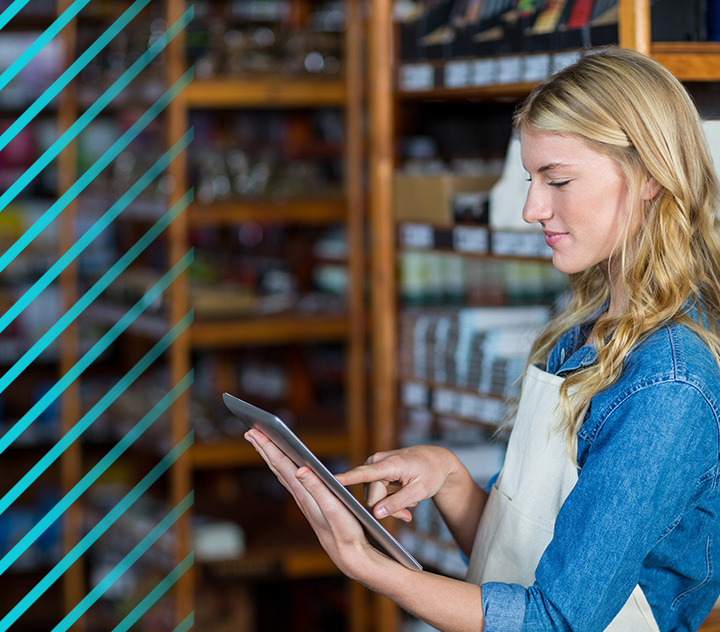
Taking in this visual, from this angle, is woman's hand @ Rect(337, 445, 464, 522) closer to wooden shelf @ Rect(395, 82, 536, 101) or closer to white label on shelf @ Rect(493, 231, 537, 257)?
white label on shelf @ Rect(493, 231, 537, 257)

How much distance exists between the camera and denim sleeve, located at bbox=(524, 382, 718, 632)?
1.04m

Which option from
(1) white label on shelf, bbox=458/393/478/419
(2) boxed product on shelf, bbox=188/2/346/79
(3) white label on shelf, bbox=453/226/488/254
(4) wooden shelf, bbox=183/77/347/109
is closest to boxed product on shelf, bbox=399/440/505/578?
(1) white label on shelf, bbox=458/393/478/419

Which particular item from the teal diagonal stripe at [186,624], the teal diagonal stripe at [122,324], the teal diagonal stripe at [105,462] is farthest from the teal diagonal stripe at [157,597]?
the teal diagonal stripe at [122,324]

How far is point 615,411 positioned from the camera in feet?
3.61

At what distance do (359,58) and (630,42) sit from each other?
1.69 meters

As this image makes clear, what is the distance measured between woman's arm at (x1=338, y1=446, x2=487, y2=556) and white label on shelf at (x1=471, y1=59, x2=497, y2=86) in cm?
104

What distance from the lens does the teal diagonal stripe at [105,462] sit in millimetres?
3102

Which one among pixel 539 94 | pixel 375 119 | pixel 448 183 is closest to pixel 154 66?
pixel 375 119

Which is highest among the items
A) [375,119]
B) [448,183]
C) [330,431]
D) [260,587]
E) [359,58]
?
[359,58]

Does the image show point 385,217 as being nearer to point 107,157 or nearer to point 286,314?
point 286,314

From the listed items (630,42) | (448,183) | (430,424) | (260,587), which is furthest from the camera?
(260,587)

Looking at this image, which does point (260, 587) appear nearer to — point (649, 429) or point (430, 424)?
point (430, 424)

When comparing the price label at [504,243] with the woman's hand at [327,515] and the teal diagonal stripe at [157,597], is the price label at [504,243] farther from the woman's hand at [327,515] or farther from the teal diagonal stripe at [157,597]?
the teal diagonal stripe at [157,597]

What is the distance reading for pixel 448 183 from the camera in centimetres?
238
